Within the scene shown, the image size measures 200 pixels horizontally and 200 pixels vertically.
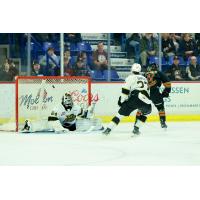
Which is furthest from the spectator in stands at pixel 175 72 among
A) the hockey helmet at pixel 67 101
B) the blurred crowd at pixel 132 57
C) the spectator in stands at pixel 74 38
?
the hockey helmet at pixel 67 101

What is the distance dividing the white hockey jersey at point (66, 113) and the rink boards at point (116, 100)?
3.73 feet

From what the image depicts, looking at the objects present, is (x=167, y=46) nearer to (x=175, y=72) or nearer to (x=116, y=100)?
(x=175, y=72)

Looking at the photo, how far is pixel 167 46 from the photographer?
27.2ft

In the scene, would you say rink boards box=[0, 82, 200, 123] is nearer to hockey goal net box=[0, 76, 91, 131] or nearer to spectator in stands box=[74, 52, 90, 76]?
spectator in stands box=[74, 52, 90, 76]

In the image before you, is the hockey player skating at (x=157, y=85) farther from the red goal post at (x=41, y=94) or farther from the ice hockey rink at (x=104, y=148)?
the red goal post at (x=41, y=94)

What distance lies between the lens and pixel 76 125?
21.6 ft

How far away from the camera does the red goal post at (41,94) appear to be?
6785 millimetres

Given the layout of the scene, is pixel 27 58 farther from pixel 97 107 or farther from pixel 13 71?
pixel 97 107

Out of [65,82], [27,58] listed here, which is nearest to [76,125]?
[65,82]

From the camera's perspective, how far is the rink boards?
7.50 metres

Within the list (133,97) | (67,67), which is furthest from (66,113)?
(67,67)

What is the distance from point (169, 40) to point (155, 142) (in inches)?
115

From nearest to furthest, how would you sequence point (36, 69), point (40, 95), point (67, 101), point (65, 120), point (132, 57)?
A: point (67, 101) < point (65, 120) < point (40, 95) < point (36, 69) < point (132, 57)

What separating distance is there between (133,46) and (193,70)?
0.97 m
